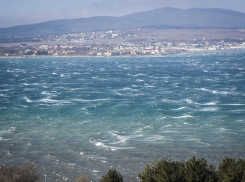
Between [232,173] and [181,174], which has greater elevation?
[232,173]

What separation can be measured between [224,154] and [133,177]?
9790mm

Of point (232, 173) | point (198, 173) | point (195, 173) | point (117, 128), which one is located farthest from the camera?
point (117, 128)

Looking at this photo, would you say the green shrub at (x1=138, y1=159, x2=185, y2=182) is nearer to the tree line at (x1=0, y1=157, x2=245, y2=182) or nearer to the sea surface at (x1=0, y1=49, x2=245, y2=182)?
the tree line at (x1=0, y1=157, x2=245, y2=182)

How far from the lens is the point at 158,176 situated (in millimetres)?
18750

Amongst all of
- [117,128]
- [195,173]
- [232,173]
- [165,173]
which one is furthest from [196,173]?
[117,128]

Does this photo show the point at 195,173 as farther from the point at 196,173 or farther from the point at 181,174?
the point at 181,174

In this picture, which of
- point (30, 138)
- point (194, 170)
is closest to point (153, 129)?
point (30, 138)

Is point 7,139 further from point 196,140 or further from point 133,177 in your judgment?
point 196,140

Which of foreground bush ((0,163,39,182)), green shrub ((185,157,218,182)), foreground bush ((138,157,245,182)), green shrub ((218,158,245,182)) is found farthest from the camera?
foreground bush ((0,163,39,182))

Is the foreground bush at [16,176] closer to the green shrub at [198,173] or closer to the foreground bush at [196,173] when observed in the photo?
the foreground bush at [196,173]

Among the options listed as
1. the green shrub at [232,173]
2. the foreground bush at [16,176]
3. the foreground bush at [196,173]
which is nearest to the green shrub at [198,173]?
the foreground bush at [196,173]

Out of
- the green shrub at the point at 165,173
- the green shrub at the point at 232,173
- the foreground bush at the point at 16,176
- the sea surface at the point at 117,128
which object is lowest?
the sea surface at the point at 117,128

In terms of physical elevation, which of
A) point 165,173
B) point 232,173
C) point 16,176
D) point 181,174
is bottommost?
point 16,176

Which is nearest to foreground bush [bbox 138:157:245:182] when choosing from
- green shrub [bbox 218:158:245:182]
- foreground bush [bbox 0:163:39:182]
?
green shrub [bbox 218:158:245:182]
